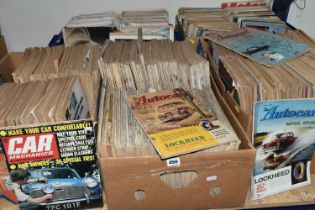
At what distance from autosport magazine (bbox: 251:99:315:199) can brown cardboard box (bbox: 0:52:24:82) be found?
899mm

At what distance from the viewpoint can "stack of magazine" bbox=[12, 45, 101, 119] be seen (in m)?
0.91

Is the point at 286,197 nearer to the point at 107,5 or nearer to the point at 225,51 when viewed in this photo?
the point at 225,51

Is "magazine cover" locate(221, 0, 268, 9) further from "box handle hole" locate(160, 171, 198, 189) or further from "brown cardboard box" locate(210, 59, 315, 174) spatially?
"box handle hole" locate(160, 171, 198, 189)

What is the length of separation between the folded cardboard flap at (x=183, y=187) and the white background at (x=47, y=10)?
1.08 meters

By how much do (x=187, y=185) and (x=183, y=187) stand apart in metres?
0.01

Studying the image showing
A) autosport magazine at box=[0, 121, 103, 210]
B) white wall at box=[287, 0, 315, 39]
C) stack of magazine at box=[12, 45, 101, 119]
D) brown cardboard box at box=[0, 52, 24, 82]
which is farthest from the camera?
white wall at box=[287, 0, 315, 39]

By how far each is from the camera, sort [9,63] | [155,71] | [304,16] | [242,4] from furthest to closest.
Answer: [304,16] < [242,4] < [9,63] < [155,71]

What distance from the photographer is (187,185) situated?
77cm

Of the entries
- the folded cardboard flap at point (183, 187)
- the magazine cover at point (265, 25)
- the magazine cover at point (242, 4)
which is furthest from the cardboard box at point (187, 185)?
the magazine cover at point (242, 4)

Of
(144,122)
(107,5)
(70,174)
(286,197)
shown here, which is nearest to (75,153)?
(70,174)

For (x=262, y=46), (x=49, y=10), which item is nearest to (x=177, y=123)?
(x=262, y=46)

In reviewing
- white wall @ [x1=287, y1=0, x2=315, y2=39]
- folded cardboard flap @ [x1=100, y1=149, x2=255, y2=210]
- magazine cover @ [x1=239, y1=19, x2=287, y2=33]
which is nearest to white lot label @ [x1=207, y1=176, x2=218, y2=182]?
folded cardboard flap @ [x1=100, y1=149, x2=255, y2=210]

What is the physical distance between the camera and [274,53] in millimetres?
954

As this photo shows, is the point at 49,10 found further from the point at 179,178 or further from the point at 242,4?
the point at 179,178
